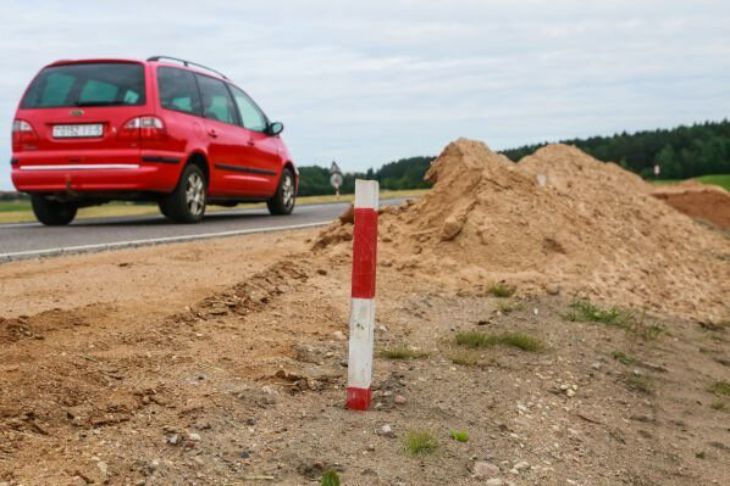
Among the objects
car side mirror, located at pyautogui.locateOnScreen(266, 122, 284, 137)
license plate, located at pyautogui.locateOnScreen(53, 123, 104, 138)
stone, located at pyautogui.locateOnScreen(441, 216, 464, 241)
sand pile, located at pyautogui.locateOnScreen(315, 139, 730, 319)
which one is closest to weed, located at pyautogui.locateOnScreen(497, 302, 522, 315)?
sand pile, located at pyautogui.locateOnScreen(315, 139, 730, 319)

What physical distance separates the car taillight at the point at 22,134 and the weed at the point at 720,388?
345 inches

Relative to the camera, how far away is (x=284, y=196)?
15.3 metres

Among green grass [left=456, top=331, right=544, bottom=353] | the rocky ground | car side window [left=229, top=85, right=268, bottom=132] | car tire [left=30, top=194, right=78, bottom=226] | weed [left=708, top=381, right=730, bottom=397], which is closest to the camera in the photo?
the rocky ground

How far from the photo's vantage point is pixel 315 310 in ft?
19.7

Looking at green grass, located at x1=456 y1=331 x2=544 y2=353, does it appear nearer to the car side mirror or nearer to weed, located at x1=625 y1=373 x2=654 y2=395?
weed, located at x1=625 y1=373 x2=654 y2=395

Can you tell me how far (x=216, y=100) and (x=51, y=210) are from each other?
2.82 m

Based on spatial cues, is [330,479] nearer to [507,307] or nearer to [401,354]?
[401,354]

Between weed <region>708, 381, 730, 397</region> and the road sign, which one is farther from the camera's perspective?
the road sign

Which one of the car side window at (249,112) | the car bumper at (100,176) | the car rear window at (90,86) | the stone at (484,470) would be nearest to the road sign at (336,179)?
the car side window at (249,112)

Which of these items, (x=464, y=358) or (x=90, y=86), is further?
(x=90, y=86)

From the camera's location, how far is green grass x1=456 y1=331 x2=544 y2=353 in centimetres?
567

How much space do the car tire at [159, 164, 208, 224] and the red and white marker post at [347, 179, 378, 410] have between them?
7.85 meters

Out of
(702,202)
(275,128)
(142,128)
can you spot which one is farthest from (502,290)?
(702,202)

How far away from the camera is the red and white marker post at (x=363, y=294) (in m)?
4.12
